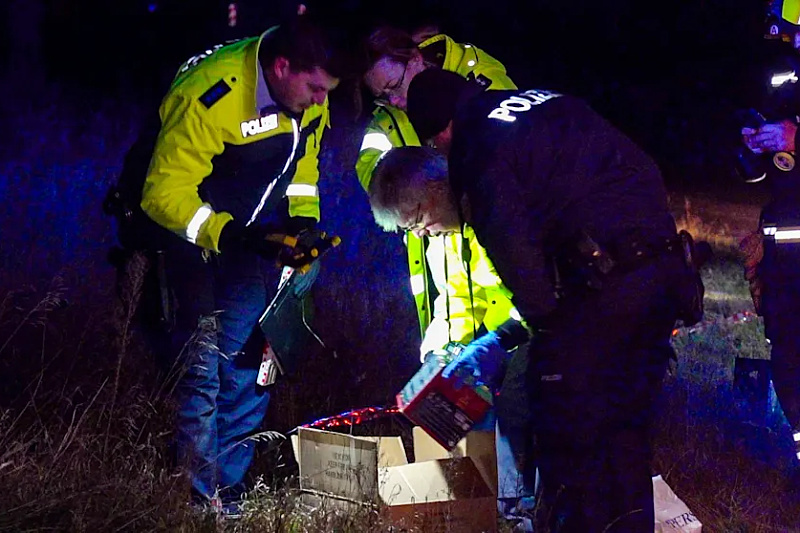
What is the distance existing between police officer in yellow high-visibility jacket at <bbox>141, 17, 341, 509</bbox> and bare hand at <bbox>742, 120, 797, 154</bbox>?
1.91 m

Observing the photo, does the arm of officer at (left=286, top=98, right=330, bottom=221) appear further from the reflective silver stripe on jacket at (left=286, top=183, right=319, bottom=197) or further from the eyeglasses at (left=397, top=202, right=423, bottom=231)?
the eyeglasses at (left=397, top=202, right=423, bottom=231)

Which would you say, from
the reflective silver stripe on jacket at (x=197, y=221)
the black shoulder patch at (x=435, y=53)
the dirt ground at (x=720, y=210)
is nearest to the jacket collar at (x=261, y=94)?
the reflective silver stripe on jacket at (x=197, y=221)

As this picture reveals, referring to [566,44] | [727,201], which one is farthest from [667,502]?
[566,44]

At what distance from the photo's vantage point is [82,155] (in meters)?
8.88

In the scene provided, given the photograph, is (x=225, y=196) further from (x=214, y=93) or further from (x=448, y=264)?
(x=448, y=264)

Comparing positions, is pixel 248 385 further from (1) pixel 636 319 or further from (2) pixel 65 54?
(2) pixel 65 54

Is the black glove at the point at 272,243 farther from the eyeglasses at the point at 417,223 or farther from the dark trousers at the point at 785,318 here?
the dark trousers at the point at 785,318

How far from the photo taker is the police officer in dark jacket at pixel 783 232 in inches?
157

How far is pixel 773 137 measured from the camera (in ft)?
13.5

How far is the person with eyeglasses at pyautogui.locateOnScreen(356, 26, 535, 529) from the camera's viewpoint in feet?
12.2

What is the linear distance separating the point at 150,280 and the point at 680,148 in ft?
36.8

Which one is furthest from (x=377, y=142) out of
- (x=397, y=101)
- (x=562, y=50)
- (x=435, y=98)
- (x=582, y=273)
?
(x=562, y=50)

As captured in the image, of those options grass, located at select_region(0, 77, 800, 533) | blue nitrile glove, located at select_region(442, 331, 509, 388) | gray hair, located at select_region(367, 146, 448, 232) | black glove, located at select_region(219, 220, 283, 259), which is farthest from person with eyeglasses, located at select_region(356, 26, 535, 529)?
grass, located at select_region(0, 77, 800, 533)

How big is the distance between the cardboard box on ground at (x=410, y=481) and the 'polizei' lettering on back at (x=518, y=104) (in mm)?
1200
